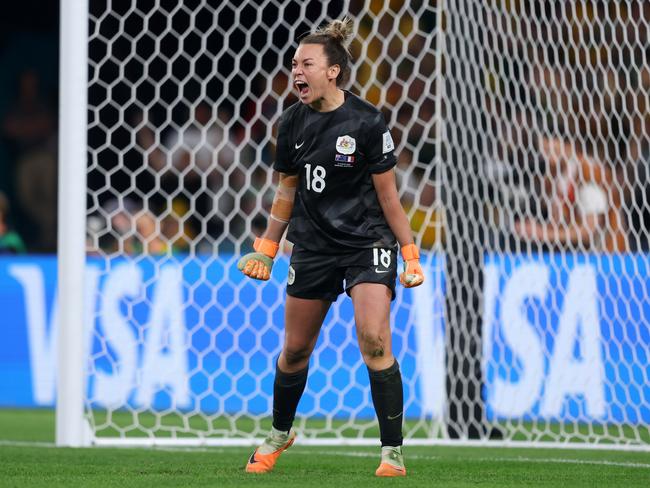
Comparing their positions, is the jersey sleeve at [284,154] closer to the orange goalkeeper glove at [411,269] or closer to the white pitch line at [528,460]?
the orange goalkeeper glove at [411,269]

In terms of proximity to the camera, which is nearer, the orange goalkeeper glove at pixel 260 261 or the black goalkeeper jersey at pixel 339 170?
the black goalkeeper jersey at pixel 339 170

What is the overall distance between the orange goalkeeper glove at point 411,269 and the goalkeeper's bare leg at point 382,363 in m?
0.09

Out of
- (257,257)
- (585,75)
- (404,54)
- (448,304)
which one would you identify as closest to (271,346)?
(448,304)

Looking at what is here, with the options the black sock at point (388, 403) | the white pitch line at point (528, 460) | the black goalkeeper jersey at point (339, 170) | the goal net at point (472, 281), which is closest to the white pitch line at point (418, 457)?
the white pitch line at point (528, 460)

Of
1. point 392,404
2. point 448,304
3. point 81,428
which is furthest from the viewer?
point 448,304

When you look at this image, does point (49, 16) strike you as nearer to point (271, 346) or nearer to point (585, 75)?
point (271, 346)

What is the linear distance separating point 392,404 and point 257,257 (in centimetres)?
80

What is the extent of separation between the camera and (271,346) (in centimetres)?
877

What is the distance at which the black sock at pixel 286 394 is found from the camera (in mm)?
5172

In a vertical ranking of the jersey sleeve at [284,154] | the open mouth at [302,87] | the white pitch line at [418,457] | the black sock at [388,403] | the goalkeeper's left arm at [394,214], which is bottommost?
the white pitch line at [418,457]

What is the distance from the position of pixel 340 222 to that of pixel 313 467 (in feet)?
3.75

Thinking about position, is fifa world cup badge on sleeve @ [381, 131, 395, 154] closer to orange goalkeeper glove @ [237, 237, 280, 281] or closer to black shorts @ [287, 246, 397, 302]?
black shorts @ [287, 246, 397, 302]

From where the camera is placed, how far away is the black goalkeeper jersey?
4.99 m

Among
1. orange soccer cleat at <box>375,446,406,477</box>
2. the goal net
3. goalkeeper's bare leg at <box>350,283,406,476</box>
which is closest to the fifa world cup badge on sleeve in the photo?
goalkeeper's bare leg at <box>350,283,406,476</box>
